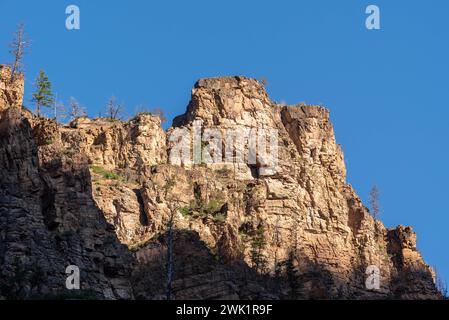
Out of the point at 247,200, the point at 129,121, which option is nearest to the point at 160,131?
the point at 129,121

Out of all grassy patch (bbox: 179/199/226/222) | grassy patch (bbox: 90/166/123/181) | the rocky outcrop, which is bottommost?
the rocky outcrop

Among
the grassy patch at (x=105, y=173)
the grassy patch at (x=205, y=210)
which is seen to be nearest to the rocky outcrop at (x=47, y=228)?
the grassy patch at (x=205, y=210)

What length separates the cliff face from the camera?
90.2 meters

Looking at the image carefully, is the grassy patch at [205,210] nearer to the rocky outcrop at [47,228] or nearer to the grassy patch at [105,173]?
the grassy patch at [105,173]

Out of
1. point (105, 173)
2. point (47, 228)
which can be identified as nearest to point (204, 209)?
point (105, 173)

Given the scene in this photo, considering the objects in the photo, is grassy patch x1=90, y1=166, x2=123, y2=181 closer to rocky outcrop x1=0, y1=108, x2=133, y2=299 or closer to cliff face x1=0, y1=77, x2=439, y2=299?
cliff face x1=0, y1=77, x2=439, y2=299

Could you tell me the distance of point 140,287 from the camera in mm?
102875

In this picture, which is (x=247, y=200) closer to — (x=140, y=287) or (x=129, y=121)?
(x=129, y=121)

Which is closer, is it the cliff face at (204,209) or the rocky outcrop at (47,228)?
the rocky outcrop at (47,228)

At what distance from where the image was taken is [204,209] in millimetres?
124125

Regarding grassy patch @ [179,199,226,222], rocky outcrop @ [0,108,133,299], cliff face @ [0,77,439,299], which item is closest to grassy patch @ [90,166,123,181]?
cliff face @ [0,77,439,299]

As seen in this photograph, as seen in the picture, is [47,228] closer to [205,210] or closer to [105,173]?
[205,210]

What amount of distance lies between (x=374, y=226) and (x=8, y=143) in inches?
2461

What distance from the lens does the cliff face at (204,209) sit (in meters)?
90.2
